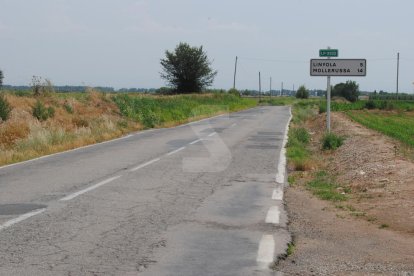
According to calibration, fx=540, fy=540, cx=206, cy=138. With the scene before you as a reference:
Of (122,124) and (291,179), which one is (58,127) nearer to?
(122,124)

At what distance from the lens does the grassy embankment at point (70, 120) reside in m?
17.7

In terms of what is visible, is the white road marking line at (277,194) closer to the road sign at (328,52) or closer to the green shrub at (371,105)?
the road sign at (328,52)

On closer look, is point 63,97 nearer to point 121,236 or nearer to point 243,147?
point 243,147

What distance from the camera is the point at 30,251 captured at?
5.62 metres

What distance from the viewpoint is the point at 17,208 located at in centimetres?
782

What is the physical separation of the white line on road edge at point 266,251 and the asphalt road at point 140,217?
0.04ft

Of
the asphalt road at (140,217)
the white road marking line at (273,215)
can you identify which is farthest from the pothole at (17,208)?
the white road marking line at (273,215)

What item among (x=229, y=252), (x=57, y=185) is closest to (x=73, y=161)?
(x=57, y=185)

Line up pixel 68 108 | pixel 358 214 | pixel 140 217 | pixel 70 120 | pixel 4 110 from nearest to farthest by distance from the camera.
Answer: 1. pixel 140 217
2. pixel 358 214
3. pixel 4 110
4. pixel 70 120
5. pixel 68 108

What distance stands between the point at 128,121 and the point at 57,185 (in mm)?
19679

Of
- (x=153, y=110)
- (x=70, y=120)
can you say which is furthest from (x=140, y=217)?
(x=153, y=110)

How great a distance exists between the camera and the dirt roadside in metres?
5.38

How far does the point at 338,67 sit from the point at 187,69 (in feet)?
181

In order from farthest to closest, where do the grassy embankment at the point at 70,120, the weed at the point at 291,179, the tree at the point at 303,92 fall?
the tree at the point at 303,92 → the grassy embankment at the point at 70,120 → the weed at the point at 291,179
